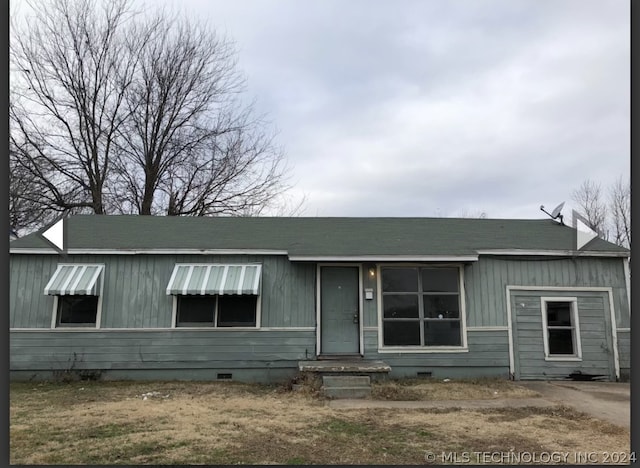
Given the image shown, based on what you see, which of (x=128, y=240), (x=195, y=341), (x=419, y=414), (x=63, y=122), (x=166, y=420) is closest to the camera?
(x=166, y=420)

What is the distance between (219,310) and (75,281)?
2894mm

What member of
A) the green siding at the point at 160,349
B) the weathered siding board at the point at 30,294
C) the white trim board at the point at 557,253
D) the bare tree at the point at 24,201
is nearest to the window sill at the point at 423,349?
the green siding at the point at 160,349

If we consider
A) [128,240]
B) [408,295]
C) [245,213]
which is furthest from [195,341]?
[245,213]

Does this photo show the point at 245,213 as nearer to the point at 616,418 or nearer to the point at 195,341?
the point at 195,341

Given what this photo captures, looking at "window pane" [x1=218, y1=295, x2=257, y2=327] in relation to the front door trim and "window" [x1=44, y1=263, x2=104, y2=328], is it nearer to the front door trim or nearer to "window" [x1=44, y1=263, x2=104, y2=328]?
the front door trim

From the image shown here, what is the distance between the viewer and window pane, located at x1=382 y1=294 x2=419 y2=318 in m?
9.95

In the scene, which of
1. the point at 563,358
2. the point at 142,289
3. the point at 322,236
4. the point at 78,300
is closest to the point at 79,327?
the point at 78,300

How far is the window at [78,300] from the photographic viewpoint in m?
9.52

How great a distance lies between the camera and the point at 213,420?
6.19 m

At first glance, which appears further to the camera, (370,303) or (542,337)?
(370,303)

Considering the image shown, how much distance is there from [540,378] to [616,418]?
337 centimetres

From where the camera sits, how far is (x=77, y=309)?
9.76 m

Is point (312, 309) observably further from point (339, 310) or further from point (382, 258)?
point (382, 258)

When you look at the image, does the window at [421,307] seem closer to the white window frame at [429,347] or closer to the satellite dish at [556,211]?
the white window frame at [429,347]
